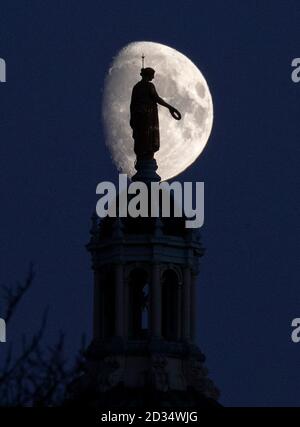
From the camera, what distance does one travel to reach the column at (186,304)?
94.8 meters

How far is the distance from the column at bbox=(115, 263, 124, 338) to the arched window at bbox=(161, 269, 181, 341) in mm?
1878

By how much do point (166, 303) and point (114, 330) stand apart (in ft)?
8.17

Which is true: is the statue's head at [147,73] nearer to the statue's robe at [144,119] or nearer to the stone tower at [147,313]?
the statue's robe at [144,119]

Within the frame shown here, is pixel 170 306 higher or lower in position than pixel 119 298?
higher

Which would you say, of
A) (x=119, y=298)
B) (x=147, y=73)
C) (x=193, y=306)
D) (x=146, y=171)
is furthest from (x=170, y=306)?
(x=147, y=73)

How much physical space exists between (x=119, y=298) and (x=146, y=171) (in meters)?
6.83

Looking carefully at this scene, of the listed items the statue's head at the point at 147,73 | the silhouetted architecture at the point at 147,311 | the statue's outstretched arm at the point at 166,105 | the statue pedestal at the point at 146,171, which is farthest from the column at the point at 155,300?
the statue's head at the point at 147,73

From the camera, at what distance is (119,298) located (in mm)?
93875

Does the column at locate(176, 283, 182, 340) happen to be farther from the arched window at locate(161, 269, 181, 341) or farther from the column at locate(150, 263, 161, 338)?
the column at locate(150, 263, 161, 338)

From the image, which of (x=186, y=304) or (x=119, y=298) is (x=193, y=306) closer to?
(x=186, y=304)

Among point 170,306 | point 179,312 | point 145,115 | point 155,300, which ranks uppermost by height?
point 145,115

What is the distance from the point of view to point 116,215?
9681 cm

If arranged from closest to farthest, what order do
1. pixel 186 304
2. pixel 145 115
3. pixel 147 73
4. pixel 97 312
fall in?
1. pixel 186 304
2. pixel 97 312
3. pixel 145 115
4. pixel 147 73
